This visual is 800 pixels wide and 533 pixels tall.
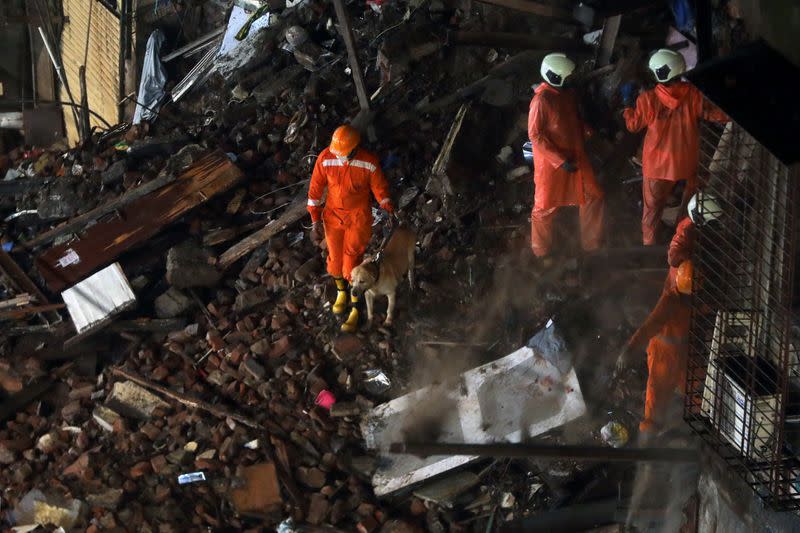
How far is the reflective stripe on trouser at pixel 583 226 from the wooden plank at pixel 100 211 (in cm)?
475

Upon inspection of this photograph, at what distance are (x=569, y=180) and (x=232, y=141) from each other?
16.4 feet

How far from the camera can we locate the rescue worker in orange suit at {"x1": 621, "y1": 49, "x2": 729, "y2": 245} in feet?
23.8

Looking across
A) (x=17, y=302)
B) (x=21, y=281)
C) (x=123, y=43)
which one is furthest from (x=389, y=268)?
(x=123, y=43)

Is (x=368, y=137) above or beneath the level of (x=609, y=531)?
above

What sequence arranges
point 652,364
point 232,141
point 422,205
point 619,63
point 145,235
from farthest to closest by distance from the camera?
point 232,141 → point 145,235 → point 422,205 → point 619,63 → point 652,364

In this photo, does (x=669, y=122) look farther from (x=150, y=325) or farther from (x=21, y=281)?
(x=21, y=281)

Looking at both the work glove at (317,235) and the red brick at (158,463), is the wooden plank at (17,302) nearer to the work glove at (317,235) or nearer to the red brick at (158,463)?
the red brick at (158,463)

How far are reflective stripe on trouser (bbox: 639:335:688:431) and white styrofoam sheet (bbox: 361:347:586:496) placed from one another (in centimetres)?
86

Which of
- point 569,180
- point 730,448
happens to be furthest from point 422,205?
point 730,448

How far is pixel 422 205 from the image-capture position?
954cm

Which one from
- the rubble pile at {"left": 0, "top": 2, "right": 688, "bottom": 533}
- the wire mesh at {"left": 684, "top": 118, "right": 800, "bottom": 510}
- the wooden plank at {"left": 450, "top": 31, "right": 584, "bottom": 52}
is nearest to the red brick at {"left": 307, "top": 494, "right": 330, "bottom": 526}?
the rubble pile at {"left": 0, "top": 2, "right": 688, "bottom": 533}

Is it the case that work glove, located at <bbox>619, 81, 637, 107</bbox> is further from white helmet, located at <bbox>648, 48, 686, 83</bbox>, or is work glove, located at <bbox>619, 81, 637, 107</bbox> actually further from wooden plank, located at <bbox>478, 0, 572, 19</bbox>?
white helmet, located at <bbox>648, 48, 686, 83</bbox>

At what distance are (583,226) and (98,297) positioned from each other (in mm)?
5852

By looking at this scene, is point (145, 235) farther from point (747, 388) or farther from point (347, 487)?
point (747, 388)
